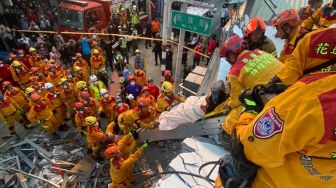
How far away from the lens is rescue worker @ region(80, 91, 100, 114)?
846 cm

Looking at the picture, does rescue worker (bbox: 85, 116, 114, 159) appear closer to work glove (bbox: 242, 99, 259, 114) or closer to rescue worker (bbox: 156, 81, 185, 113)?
rescue worker (bbox: 156, 81, 185, 113)

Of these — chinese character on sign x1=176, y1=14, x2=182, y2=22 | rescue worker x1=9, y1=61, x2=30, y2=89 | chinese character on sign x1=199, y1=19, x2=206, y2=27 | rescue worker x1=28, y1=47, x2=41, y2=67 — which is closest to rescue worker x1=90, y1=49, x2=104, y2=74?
rescue worker x1=28, y1=47, x2=41, y2=67

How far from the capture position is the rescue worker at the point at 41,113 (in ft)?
27.7

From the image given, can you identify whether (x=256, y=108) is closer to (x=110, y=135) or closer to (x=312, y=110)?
(x=312, y=110)

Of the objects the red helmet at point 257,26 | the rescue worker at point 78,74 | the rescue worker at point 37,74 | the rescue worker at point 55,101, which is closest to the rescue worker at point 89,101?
the rescue worker at point 55,101

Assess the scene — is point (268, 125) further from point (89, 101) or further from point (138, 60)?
point (138, 60)

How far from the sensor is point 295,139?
1707 millimetres

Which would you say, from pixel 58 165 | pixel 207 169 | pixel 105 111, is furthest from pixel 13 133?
pixel 207 169

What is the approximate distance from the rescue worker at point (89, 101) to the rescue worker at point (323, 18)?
6.15 m

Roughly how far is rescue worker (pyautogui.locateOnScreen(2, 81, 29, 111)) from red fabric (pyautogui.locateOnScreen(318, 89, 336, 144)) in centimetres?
967

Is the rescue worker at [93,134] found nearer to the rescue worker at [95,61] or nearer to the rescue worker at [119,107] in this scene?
the rescue worker at [119,107]

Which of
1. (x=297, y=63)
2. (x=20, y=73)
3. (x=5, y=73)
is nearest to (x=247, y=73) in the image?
(x=297, y=63)

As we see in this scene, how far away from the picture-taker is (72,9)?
1328cm

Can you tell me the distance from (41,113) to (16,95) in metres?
1.52
